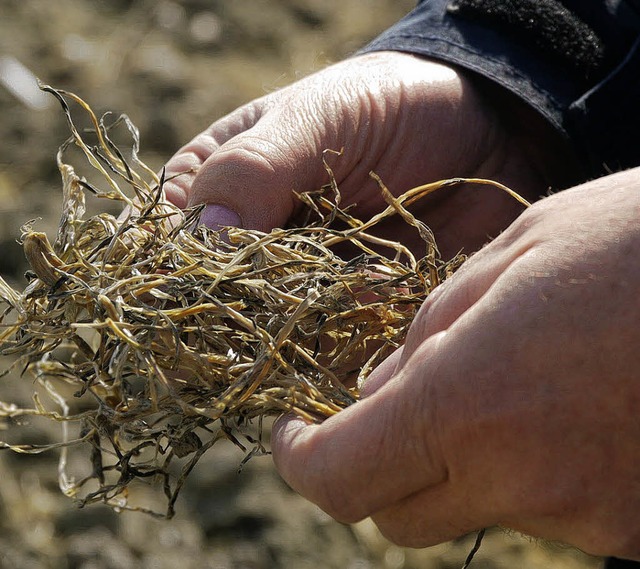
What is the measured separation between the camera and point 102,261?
123 cm

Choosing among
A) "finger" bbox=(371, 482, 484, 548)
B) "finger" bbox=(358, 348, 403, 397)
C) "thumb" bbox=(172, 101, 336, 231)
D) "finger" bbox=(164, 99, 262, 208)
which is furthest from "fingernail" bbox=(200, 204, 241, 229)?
"finger" bbox=(371, 482, 484, 548)

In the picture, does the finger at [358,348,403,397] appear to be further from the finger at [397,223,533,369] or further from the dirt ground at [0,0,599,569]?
the dirt ground at [0,0,599,569]

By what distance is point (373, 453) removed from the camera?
101cm

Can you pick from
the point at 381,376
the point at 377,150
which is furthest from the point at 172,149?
the point at 381,376

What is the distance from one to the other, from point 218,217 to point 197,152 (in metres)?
0.29

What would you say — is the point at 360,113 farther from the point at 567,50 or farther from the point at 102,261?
the point at 102,261

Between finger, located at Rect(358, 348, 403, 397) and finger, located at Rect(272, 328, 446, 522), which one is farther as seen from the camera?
finger, located at Rect(358, 348, 403, 397)

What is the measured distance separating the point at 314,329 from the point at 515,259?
0.35m

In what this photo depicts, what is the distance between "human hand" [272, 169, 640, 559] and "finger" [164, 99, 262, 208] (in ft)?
2.25

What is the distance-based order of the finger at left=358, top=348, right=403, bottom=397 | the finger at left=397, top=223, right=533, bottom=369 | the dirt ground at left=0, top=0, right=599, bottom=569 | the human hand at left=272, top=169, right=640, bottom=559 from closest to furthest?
the human hand at left=272, top=169, right=640, bottom=559
the finger at left=397, top=223, right=533, bottom=369
the finger at left=358, top=348, right=403, bottom=397
the dirt ground at left=0, top=0, right=599, bottom=569

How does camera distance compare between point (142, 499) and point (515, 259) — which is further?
point (142, 499)

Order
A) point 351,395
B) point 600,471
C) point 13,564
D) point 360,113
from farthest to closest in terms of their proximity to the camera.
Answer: point 13,564, point 360,113, point 351,395, point 600,471

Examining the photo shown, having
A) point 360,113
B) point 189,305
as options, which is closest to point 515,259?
point 189,305

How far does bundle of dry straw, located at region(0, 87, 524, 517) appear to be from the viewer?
115cm
